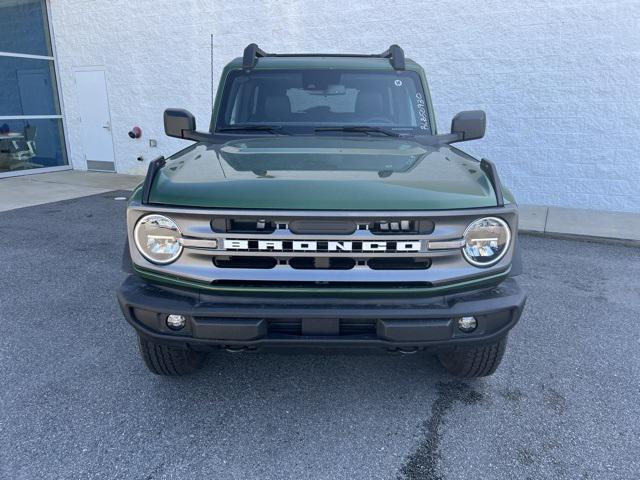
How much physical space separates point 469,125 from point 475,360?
66.3 inches

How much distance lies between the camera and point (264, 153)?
8.86 feet

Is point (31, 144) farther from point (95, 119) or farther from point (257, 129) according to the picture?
point (257, 129)

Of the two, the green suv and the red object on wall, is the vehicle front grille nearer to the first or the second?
the green suv

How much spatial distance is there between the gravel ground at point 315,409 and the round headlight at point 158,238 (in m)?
0.96

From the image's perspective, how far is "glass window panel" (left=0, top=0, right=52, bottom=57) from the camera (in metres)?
10.7

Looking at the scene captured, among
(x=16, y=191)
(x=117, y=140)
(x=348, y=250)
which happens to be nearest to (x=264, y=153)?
(x=348, y=250)

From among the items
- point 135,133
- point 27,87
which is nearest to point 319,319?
point 135,133

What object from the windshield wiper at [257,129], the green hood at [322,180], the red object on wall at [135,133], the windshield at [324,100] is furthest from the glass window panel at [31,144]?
the green hood at [322,180]

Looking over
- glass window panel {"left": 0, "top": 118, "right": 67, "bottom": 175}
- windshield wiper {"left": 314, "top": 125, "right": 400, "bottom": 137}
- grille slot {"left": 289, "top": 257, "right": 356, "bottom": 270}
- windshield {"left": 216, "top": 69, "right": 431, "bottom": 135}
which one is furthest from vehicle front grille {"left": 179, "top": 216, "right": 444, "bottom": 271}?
glass window panel {"left": 0, "top": 118, "right": 67, "bottom": 175}

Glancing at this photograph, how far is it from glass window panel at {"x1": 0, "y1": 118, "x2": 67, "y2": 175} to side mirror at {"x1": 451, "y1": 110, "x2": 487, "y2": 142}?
10.9 m

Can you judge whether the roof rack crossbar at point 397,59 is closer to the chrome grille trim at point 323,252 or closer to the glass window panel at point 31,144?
the chrome grille trim at point 323,252

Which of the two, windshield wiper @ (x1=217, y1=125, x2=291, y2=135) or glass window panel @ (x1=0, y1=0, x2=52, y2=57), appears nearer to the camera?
windshield wiper @ (x1=217, y1=125, x2=291, y2=135)

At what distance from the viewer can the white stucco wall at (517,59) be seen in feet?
22.8


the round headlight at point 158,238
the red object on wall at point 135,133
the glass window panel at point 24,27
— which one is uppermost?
the glass window panel at point 24,27
